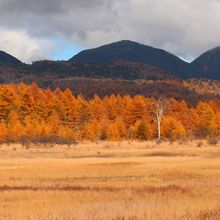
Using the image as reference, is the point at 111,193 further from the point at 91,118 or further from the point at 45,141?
the point at 91,118

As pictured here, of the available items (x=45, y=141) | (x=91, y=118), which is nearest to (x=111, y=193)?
(x=45, y=141)

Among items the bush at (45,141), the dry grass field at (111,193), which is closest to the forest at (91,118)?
the bush at (45,141)

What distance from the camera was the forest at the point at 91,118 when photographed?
3826 inches

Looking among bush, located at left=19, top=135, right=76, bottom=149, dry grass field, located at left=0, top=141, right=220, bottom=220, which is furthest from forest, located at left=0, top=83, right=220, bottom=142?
dry grass field, located at left=0, top=141, right=220, bottom=220

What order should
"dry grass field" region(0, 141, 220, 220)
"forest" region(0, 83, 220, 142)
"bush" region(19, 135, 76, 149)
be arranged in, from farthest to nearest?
"forest" region(0, 83, 220, 142) < "bush" region(19, 135, 76, 149) < "dry grass field" region(0, 141, 220, 220)

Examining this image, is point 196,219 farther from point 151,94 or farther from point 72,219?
point 151,94

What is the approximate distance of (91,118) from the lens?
115750 mm

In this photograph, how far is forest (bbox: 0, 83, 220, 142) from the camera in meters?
97.2

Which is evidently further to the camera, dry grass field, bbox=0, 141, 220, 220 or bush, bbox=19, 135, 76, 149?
bush, bbox=19, 135, 76, 149

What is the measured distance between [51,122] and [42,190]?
252 ft

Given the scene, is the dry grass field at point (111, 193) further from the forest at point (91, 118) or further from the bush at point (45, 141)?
the forest at point (91, 118)

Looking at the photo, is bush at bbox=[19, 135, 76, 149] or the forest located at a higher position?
the forest

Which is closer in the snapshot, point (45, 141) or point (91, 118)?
point (45, 141)

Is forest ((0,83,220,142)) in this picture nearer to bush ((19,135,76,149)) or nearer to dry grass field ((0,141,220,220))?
bush ((19,135,76,149))
